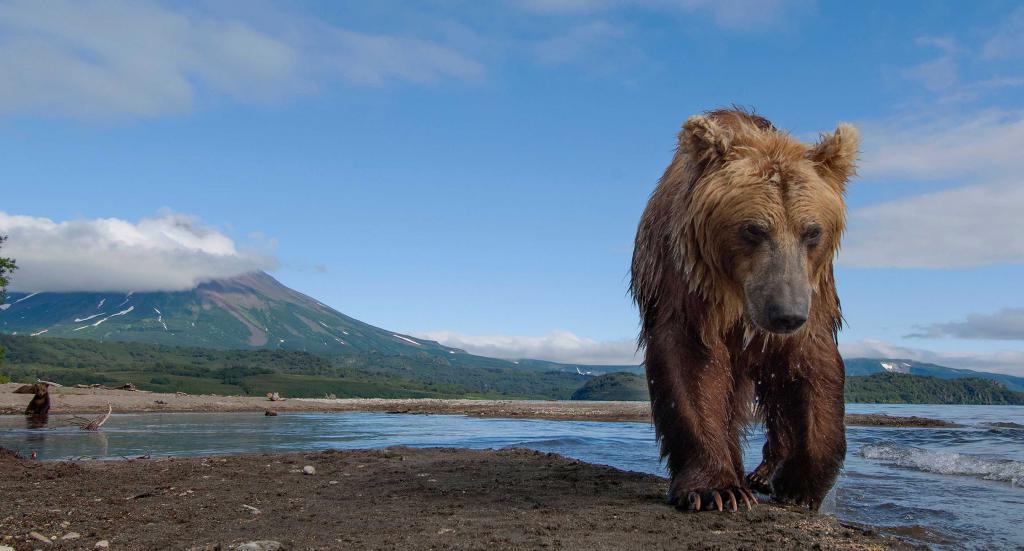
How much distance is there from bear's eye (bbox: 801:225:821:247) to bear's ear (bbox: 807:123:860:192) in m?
0.54

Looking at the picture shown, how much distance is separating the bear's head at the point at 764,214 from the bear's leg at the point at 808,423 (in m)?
0.77

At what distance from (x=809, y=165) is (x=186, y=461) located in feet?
32.7

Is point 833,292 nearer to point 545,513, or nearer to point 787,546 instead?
point 787,546

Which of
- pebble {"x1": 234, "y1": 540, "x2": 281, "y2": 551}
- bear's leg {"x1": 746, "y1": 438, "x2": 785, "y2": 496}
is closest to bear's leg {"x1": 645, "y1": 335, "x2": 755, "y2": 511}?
bear's leg {"x1": 746, "y1": 438, "x2": 785, "y2": 496}

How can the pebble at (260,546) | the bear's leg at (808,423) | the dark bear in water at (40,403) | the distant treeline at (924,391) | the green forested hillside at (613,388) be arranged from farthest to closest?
the green forested hillside at (613,388) → the distant treeline at (924,391) → the dark bear in water at (40,403) → the bear's leg at (808,423) → the pebble at (260,546)

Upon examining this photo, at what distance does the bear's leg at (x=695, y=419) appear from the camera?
5812 mm

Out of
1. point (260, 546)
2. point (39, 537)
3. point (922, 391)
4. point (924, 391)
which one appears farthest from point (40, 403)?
point (924, 391)

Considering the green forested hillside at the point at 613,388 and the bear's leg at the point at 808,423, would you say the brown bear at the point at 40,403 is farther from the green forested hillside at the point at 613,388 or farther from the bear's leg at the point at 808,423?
the green forested hillside at the point at 613,388

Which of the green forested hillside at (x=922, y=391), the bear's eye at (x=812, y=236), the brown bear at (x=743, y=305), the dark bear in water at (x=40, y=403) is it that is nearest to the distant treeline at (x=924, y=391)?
the green forested hillside at (x=922, y=391)

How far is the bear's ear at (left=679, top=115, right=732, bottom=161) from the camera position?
211 inches

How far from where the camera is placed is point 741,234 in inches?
200

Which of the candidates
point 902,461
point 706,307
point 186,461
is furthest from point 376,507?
point 902,461

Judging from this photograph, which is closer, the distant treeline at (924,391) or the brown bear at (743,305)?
the brown bear at (743,305)

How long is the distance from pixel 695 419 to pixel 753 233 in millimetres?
1645
